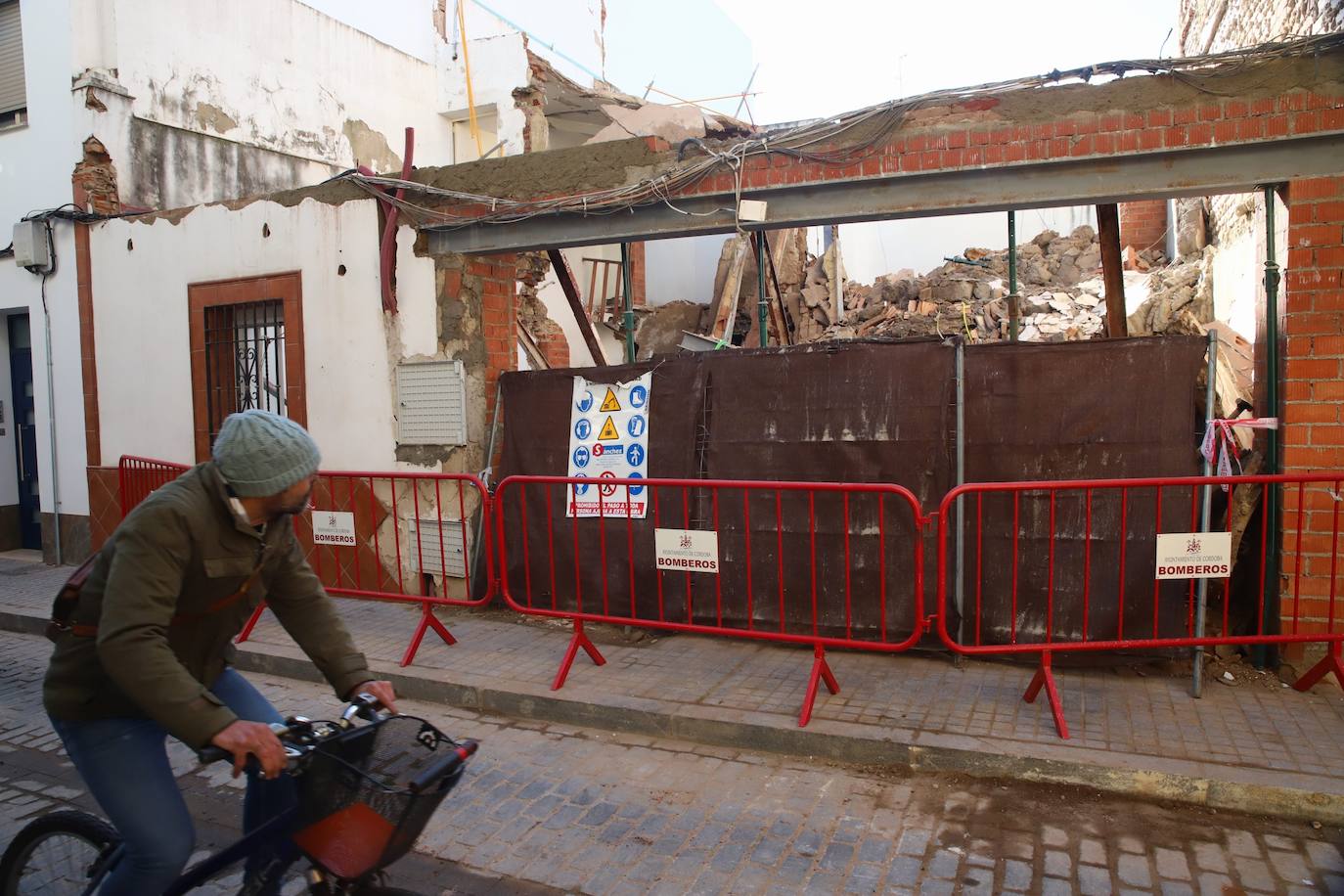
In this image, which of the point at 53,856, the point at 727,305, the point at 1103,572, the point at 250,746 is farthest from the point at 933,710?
the point at 727,305

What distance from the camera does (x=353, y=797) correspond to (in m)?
2.27

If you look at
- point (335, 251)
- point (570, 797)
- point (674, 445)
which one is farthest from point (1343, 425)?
point (335, 251)

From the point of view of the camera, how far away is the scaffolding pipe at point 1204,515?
200 inches

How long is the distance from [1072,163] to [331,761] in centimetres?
540

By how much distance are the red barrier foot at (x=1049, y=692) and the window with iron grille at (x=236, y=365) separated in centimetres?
750

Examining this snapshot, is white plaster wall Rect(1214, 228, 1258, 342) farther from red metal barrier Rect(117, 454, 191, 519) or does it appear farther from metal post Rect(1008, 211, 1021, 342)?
red metal barrier Rect(117, 454, 191, 519)

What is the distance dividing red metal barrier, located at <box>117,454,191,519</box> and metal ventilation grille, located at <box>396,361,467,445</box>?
2.30 m

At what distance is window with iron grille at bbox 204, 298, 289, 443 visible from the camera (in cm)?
927

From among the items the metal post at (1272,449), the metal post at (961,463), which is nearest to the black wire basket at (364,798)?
the metal post at (961,463)

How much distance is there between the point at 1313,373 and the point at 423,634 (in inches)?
230

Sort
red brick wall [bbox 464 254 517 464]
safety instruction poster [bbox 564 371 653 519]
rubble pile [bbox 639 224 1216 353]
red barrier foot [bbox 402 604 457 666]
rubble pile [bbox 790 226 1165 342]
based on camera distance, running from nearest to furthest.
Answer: red barrier foot [bbox 402 604 457 666] < safety instruction poster [bbox 564 371 653 519] < red brick wall [bbox 464 254 517 464] < rubble pile [bbox 639 224 1216 353] < rubble pile [bbox 790 226 1165 342]

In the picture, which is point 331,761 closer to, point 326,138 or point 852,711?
point 852,711

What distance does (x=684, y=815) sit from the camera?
417 cm

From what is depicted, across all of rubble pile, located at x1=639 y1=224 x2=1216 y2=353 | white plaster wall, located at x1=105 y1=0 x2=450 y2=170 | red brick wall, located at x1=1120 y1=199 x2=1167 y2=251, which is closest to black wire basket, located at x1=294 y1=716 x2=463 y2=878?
white plaster wall, located at x1=105 y1=0 x2=450 y2=170
